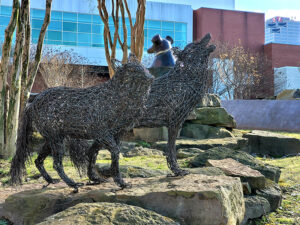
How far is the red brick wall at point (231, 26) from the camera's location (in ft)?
99.9

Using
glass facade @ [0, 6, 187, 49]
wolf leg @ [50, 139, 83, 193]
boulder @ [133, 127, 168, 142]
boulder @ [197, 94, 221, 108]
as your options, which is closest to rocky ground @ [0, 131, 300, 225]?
wolf leg @ [50, 139, 83, 193]

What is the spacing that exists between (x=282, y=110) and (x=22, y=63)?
1059 cm

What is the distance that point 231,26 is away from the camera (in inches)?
1223

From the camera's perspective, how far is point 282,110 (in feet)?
46.6

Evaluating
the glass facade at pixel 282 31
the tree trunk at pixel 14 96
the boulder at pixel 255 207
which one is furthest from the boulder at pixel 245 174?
the glass facade at pixel 282 31

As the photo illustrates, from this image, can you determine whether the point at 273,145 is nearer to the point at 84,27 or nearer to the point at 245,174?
the point at 245,174

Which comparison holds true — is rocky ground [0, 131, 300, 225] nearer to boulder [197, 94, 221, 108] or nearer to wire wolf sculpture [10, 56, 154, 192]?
wire wolf sculpture [10, 56, 154, 192]

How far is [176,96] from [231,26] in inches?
1141

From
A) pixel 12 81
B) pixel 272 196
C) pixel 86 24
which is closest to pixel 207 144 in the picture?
pixel 272 196

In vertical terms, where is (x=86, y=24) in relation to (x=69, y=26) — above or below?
above

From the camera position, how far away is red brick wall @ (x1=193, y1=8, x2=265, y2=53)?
1199 inches

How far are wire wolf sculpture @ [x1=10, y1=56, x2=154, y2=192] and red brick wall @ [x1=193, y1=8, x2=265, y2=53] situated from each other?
27.2 metres

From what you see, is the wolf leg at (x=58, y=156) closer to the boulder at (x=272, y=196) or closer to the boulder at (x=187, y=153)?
the boulder at (x=272, y=196)

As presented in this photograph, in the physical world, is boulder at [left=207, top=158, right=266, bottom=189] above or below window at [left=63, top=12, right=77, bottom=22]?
below
